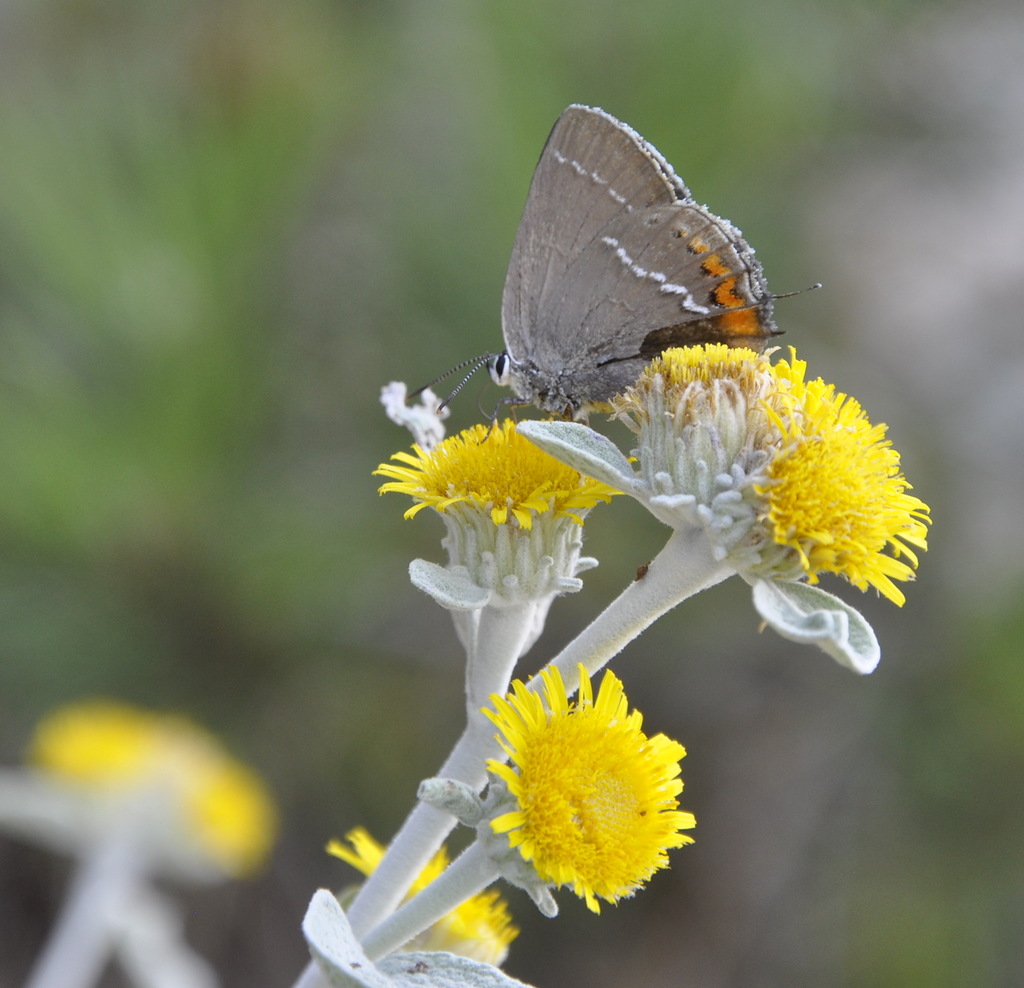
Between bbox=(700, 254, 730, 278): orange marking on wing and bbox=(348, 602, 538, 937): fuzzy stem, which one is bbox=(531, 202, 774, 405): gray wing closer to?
bbox=(700, 254, 730, 278): orange marking on wing

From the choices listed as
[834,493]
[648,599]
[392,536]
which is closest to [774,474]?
[834,493]

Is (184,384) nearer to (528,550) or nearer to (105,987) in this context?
(105,987)

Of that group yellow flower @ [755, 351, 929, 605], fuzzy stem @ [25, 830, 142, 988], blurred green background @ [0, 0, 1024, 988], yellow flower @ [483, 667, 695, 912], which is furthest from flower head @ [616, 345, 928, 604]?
blurred green background @ [0, 0, 1024, 988]

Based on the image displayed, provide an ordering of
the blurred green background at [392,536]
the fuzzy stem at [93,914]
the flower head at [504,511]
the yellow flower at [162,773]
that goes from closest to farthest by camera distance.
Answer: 1. the flower head at [504,511]
2. the fuzzy stem at [93,914]
3. the yellow flower at [162,773]
4. the blurred green background at [392,536]

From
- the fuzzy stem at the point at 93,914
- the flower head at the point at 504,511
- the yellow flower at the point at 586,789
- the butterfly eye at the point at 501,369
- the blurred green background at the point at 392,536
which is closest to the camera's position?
the yellow flower at the point at 586,789

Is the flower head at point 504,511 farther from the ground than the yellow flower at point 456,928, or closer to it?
farther from the ground

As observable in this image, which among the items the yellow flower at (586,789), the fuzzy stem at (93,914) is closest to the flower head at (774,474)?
the yellow flower at (586,789)

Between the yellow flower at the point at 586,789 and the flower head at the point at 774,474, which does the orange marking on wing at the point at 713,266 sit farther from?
the yellow flower at the point at 586,789
